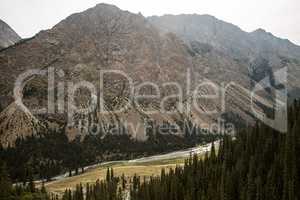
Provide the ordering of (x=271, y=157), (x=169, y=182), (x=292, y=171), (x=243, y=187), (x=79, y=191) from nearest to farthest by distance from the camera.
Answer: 1. (x=292, y=171)
2. (x=243, y=187)
3. (x=271, y=157)
4. (x=169, y=182)
5. (x=79, y=191)

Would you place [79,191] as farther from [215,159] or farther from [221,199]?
[221,199]

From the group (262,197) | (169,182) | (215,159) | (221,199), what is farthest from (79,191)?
(262,197)

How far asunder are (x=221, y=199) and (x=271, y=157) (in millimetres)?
20588

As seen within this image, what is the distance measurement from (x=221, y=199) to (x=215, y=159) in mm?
40119

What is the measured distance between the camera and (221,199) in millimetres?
126562

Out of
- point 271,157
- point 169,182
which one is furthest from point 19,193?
point 271,157

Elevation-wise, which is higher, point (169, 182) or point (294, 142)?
point (294, 142)

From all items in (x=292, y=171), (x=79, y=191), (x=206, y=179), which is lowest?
(x=79, y=191)

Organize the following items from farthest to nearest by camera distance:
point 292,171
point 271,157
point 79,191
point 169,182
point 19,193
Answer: point 79,191
point 169,182
point 19,193
point 271,157
point 292,171

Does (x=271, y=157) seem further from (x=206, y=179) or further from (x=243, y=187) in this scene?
(x=206, y=179)

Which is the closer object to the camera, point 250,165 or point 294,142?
point 294,142

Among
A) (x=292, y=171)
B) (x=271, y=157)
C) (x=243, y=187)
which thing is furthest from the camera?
(x=271, y=157)

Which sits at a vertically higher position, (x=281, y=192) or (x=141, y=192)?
(x=281, y=192)

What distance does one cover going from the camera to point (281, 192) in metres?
117
